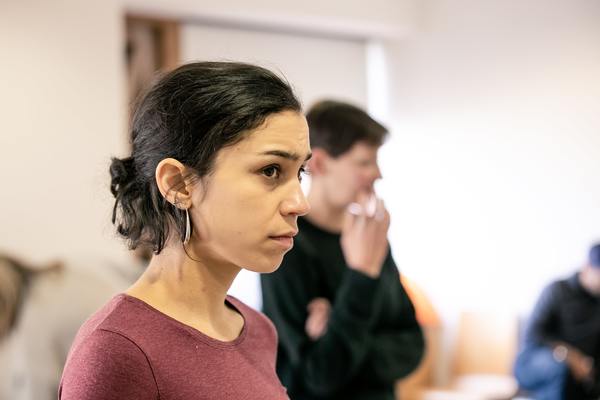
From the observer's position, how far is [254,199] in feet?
3.11

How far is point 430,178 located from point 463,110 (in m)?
0.53

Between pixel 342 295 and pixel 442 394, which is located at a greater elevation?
pixel 342 295

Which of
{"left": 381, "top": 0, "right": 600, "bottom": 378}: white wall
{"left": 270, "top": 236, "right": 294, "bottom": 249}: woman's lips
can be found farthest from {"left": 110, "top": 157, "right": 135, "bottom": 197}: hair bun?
{"left": 381, "top": 0, "right": 600, "bottom": 378}: white wall

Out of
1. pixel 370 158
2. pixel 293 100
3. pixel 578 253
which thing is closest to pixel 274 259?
pixel 293 100

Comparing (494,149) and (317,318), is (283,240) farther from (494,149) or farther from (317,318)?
(494,149)

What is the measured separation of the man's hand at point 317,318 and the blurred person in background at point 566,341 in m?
2.61

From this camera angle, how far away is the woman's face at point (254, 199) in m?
0.95

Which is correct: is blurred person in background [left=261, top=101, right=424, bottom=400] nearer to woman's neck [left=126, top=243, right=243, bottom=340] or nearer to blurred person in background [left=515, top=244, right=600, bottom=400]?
woman's neck [left=126, top=243, right=243, bottom=340]

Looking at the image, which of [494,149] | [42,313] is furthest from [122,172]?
[494,149]

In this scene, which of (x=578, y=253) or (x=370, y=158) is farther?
(x=578, y=253)

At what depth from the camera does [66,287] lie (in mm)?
3074

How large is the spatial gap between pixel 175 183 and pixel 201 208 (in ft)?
0.14

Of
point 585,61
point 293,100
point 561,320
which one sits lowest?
point 561,320

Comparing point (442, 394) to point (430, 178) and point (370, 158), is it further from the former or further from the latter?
point (370, 158)
